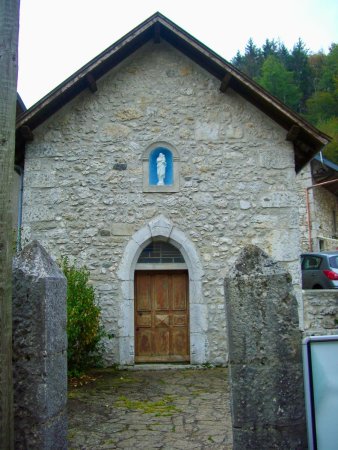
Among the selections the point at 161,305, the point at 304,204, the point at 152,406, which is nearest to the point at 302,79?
the point at 304,204

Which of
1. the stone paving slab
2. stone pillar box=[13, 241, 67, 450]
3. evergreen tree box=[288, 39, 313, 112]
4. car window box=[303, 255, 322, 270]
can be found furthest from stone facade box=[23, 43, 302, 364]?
evergreen tree box=[288, 39, 313, 112]

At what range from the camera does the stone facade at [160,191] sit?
837cm

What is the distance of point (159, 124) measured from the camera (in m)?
8.85

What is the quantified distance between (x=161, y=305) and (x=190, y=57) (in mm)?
4875

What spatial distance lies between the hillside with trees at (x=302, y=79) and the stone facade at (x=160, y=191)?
18.4m

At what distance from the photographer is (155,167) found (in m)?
8.79

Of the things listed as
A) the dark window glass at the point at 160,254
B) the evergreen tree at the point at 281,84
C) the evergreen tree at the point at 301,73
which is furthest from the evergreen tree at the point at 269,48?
the dark window glass at the point at 160,254

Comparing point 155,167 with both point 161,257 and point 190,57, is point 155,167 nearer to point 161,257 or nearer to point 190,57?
point 161,257

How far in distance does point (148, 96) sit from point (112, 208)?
2337 millimetres

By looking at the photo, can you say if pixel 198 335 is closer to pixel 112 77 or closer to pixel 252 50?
pixel 112 77

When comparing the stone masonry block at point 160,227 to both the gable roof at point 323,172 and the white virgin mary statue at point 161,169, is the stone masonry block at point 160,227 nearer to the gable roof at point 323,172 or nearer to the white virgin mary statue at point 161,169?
the white virgin mary statue at point 161,169

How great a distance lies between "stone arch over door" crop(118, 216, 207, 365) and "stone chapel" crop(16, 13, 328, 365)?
19mm

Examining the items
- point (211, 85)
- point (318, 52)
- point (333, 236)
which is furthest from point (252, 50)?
point (211, 85)

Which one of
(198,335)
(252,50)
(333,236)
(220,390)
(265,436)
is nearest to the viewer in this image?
(265,436)
